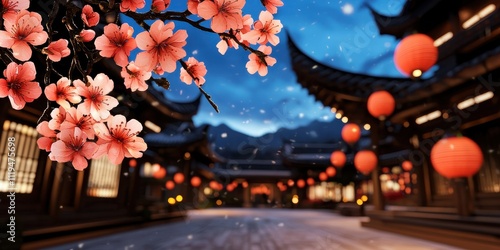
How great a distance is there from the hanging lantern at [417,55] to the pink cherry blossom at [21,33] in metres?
4.74

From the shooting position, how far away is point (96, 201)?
7.12 m

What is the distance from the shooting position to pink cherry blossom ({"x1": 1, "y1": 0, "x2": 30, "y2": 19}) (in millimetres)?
1006

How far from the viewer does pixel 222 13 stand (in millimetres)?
929

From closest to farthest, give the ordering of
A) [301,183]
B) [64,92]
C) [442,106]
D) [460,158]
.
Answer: [64,92] < [460,158] < [442,106] < [301,183]

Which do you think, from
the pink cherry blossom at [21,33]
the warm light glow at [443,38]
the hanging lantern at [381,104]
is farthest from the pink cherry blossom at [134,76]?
the warm light glow at [443,38]

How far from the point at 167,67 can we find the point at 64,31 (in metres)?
5.35

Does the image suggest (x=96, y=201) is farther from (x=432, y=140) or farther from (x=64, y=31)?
(x=432, y=140)

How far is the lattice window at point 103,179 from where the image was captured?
23.3 ft

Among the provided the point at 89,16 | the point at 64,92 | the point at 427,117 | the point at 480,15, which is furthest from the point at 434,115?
the point at 64,92

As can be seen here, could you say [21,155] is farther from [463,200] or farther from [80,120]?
[463,200]

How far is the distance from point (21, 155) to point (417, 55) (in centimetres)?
688

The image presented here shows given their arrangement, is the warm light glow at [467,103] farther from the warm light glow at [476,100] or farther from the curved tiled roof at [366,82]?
the curved tiled roof at [366,82]

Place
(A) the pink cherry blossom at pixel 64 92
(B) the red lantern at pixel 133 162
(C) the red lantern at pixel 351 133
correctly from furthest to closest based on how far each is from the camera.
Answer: (B) the red lantern at pixel 133 162
(C) the red lantern at pixel 351 133
(A) the pink cherry blossom at pixel 64 92

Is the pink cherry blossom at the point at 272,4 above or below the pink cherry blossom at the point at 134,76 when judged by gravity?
above
